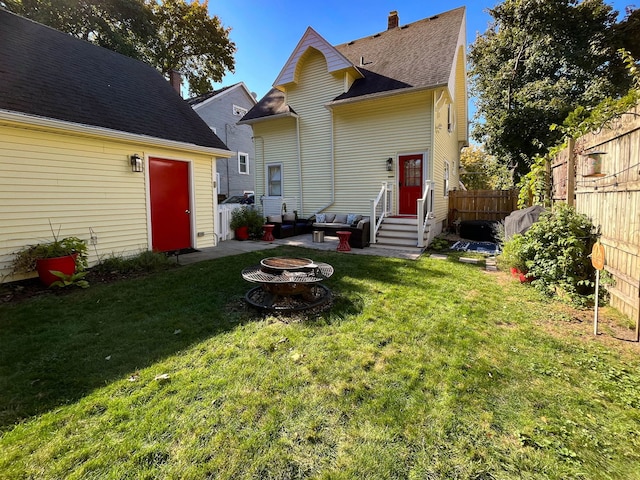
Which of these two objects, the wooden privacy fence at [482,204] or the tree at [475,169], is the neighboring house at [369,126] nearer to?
the wooden privacy fence at [482,204]

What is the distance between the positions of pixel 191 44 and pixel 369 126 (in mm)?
14945

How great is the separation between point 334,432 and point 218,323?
214cm

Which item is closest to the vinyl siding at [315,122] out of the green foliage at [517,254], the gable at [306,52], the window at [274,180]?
the gable at [306,52]

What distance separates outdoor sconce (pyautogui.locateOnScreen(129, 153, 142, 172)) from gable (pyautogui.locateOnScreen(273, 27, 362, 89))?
267 inches

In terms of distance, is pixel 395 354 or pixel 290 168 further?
pixel 290 168

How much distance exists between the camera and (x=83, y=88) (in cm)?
680

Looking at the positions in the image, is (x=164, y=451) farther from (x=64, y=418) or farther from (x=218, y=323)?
(x=218, y=323)

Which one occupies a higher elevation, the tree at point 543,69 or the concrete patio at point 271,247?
the tree at point 543,69

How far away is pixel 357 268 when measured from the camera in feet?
20.2

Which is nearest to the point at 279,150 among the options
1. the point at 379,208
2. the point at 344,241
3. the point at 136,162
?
the point at 379,208

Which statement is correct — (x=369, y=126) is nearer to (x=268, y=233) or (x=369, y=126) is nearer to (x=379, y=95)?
(x=379, y=95)

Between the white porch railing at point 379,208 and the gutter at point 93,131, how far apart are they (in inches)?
191

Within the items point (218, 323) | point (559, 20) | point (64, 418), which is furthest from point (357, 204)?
point (559, 20)

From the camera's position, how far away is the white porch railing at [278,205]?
39.8 ft
